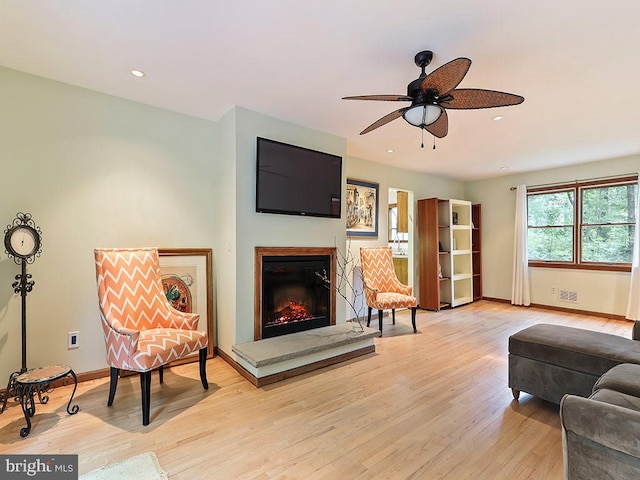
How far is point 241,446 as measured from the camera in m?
1.82

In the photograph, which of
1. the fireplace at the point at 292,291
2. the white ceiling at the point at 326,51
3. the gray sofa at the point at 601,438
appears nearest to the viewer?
the gray sofa at the point at 601,438

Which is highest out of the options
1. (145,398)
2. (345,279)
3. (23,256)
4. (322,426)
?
(23,256)

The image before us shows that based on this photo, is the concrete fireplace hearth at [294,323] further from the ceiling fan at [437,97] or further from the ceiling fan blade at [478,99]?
the ceiling fan blade at [478,99]

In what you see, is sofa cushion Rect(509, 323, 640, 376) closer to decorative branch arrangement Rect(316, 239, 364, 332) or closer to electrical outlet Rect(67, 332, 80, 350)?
decorative branch arrangement Rect(316, 239, 364, 332)

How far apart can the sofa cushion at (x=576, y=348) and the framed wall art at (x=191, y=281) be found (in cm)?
280

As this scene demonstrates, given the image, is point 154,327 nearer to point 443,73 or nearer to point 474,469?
point 474,469

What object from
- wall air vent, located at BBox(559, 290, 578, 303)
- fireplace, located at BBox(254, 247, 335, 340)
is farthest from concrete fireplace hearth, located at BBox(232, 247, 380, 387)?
wall air vent, located at BBox(559, 290, 578, 303)

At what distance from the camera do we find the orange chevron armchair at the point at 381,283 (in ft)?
13.2

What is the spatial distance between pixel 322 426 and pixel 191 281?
1.93 metres

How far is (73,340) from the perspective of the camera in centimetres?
258

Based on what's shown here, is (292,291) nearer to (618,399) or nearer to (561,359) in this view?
(561,359)

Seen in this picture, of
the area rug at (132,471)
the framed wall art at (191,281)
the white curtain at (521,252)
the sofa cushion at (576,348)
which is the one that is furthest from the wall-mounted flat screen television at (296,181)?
the white curtain at (521,252)

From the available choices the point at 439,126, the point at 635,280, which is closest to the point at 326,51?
the point at 439,126

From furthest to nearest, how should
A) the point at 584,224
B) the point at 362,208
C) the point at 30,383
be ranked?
the point at 584,224 → the point at 362,208 → the point at 30,383
